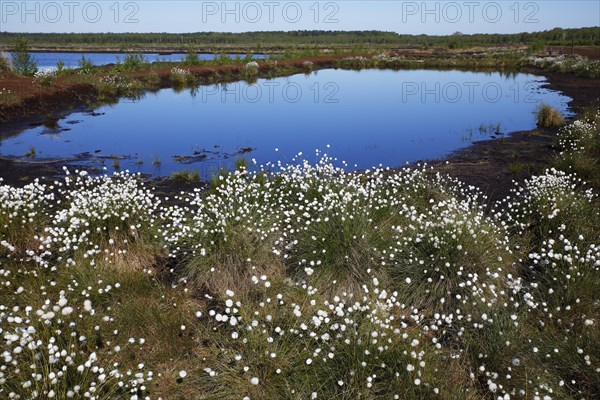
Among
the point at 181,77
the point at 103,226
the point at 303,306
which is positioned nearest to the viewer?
the point at 303,306

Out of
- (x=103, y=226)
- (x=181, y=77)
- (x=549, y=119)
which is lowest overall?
(x=103, y=226)

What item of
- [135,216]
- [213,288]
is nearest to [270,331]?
[213,288]

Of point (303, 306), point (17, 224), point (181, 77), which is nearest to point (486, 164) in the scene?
point (303, 306)

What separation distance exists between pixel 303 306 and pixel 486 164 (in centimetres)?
1039

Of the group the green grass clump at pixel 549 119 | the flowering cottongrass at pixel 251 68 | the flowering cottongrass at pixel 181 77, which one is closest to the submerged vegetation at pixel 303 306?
the green grass clump at pixel 549 119

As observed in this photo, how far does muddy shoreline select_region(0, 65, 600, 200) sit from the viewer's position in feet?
36.1

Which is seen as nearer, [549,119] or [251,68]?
[549,119]

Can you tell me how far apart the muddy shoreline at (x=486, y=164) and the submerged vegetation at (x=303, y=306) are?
357 cm

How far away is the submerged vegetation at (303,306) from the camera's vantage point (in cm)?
375

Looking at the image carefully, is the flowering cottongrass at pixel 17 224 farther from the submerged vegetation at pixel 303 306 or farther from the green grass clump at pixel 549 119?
the green grass clump at pixel 549 119

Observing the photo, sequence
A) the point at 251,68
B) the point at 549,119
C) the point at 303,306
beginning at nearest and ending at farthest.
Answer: the point at 303,306, the point at 549,119, the point at 251,68

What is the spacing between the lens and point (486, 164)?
1316cm

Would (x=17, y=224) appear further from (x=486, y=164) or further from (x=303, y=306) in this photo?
(x=486, y=164)

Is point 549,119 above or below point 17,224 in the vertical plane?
above
